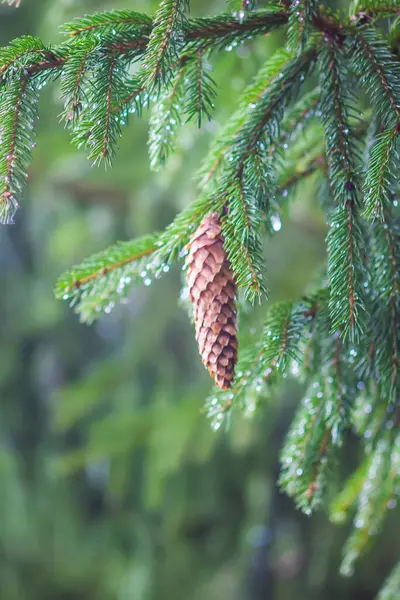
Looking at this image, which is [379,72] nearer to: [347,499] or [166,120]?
[166,120]

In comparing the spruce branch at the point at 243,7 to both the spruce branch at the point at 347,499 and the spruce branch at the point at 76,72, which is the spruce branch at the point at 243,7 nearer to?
the spruce branch at the point at 76,72

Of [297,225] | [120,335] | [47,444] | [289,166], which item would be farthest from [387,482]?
[120,335]

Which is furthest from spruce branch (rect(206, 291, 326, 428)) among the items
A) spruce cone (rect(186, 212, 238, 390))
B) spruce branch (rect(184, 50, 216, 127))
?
spruce branch (rect(184, 50, 216, 127))

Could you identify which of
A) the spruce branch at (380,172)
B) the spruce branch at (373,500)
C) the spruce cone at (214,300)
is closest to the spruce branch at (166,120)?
A: the spruce cone at (214,300)

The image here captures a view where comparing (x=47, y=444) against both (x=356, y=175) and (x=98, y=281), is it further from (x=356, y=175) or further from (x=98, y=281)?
(x=356, y=175)

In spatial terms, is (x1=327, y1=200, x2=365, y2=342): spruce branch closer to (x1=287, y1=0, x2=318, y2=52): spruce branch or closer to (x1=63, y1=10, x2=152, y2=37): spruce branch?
(x1=287, y1=0, x2=318, y2=52): spruce branch

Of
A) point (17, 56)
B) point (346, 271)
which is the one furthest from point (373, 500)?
point (17, 56)
